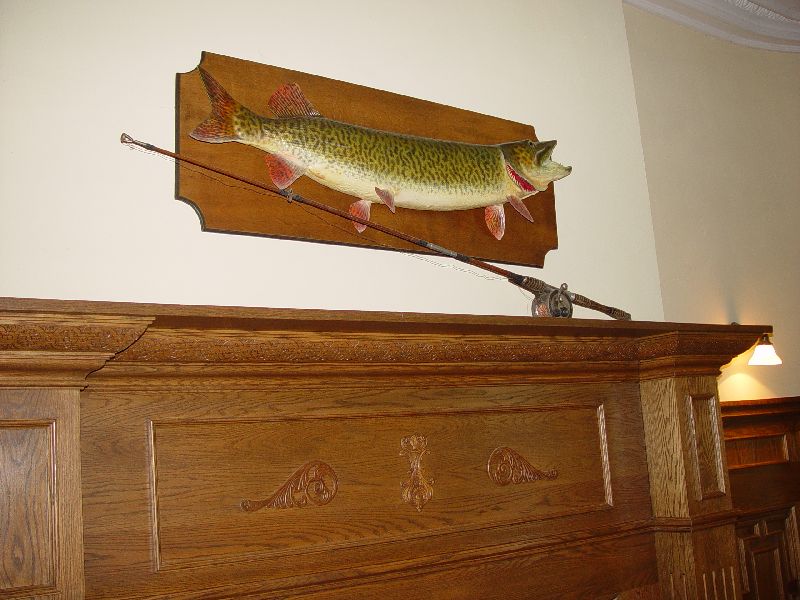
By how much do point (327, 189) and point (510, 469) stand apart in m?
0.91

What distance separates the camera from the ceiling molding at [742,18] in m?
3.46

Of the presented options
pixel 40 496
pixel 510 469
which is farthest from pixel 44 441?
pixel 510 469

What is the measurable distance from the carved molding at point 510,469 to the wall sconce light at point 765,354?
54.1 inches

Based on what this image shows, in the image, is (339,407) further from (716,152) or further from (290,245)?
(716,152)

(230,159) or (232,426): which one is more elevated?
(230,159)

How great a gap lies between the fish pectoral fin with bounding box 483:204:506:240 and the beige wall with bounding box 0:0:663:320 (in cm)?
16

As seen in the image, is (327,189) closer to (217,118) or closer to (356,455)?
(217,118)

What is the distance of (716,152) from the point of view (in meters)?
3.46

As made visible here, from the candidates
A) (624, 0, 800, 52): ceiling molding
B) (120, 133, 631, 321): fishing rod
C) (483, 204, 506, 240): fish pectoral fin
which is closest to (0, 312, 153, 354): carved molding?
(120, 133, 631, 321): fishing rod

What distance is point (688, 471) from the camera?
97.1 inches

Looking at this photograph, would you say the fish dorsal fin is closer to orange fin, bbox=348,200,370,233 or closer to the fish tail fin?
the fish tail fin

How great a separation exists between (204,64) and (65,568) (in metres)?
1.20

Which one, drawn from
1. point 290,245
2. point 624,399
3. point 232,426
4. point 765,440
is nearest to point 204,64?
point 290,245

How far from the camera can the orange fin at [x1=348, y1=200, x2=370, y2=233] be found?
2182 mm
